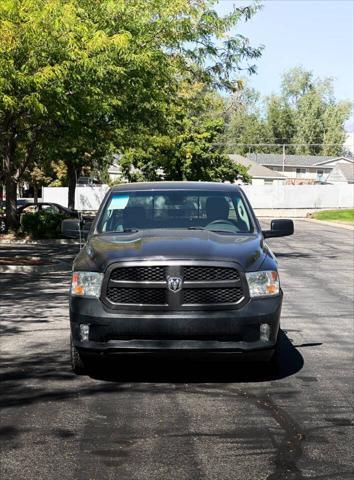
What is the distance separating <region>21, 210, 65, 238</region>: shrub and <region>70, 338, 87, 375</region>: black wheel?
20003 mm

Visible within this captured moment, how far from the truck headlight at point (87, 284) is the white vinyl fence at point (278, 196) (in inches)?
2127

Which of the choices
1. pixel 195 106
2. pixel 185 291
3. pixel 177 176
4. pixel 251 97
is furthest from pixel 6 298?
pixel 251 97

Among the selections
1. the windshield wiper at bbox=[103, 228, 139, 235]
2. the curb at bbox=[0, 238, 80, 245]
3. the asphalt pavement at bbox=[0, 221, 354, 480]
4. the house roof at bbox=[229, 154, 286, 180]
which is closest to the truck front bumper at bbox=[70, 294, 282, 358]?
the asphalt pavement at bbox=[0, 221, 354, 480]

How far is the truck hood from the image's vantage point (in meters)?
6.03

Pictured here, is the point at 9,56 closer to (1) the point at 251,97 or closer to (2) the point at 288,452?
(2) the point at 288,452

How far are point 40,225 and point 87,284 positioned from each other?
2054cm

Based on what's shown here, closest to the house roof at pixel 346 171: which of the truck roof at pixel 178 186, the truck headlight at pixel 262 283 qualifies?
the truck roof at pixel 178 186

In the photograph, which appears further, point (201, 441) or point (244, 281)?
point (244, 281)

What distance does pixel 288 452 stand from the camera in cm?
459

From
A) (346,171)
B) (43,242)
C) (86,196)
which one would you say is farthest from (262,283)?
(346,171)

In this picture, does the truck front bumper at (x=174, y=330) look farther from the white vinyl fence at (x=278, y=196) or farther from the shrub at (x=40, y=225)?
the white vinyl fence at (x=278, y=196)

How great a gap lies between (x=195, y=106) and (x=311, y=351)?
19.5 metres

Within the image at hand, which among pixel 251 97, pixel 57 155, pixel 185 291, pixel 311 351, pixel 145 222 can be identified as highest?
pixel 251 97

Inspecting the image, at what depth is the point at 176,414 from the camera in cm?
539
